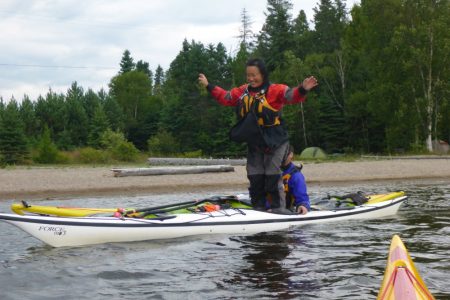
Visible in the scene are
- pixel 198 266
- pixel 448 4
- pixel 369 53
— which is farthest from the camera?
pixel 369 53

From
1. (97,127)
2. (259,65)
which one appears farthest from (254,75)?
(97,127)

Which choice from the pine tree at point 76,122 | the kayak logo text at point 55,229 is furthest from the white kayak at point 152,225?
the pine tree at point 76,122

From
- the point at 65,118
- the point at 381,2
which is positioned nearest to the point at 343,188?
the point at 381,2

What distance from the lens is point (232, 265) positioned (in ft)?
18.2

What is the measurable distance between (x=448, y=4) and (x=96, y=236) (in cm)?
2849

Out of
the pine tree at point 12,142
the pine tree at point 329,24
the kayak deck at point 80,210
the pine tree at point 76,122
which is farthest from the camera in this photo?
the pine tree at point 76,122

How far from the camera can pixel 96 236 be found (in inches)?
249

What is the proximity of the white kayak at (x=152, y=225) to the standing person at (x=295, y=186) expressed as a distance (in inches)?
6.3

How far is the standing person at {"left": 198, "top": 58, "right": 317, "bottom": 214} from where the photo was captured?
673cm

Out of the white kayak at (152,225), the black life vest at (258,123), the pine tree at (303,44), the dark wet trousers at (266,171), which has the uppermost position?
the pine tree at (303,44)

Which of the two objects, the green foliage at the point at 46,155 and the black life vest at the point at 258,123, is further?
the green foliage at the point at 46,155

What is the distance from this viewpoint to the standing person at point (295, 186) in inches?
302

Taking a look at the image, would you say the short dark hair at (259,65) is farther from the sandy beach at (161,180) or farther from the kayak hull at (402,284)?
the sandy beach at (161,180)

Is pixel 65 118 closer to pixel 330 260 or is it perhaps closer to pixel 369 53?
pixel 369 53
